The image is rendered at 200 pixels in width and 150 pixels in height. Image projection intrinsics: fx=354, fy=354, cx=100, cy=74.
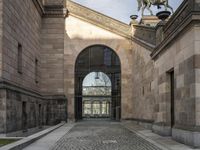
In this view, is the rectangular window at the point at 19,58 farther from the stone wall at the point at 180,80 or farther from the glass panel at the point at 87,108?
the glass panel at the point at 87,108

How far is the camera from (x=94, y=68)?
3438 centimetres

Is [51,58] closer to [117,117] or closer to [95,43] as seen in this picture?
[95,43]

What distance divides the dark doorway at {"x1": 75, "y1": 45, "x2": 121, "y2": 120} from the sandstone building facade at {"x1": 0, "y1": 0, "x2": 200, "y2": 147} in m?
0.15

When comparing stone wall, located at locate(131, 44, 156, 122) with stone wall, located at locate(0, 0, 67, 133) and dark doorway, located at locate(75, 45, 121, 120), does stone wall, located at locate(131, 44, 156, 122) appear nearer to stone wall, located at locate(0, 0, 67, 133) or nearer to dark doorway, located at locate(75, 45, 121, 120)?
dark doorway, located at locate(75, 45, 121, 120)

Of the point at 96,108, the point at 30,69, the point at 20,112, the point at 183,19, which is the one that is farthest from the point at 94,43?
the point at 183,19

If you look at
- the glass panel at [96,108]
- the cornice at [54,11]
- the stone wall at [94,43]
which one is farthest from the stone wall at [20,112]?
the glass panel at [96,108]

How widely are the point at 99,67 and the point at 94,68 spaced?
0.50 metres

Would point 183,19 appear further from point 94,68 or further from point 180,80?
point 94,68

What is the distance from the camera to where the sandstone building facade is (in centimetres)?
1295

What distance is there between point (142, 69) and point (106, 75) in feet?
30.8

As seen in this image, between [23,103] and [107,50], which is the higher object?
[107,50]

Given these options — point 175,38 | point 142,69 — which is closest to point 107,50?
point 142,69

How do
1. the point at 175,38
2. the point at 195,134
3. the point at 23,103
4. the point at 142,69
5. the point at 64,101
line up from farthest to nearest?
the point at 64,101 → the point at 142,69 → the point at 23,103 → the point at 175,38 → the point at 195,134

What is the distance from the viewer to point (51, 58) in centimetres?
3203
